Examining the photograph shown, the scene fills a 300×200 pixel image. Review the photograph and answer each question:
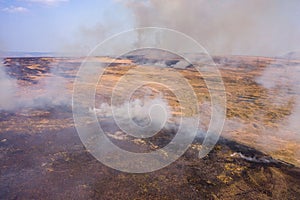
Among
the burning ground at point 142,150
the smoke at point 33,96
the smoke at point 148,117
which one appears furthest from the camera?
the smoke at point 33,96

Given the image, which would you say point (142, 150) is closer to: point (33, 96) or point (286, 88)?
point (33, 96)

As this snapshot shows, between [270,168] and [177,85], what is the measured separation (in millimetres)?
18376

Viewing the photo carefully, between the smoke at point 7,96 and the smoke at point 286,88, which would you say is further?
the smoke at point 7,96

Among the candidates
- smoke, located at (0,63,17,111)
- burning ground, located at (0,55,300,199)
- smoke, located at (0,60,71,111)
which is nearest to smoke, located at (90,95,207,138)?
burning ground, located at (0,55,300,199)

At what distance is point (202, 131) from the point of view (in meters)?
12.2

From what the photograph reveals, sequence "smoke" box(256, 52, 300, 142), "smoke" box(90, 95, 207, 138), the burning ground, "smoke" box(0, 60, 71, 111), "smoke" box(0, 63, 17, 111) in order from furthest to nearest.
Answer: "smoke" box(0, 60, 71, 111) < "smoke" box(0, 63, 17, 111) < "smoke" box(256, 52, 300, 142) < "smoke" box(90, 95, 207, 138) < the burning ground

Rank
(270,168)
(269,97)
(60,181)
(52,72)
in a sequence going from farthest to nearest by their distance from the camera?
(52,72)
(269,97)
(270,168)
(60,181)

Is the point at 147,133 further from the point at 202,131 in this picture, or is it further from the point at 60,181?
the point at 60,181

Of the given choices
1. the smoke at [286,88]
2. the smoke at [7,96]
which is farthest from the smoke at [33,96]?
the smoke at [286,88]

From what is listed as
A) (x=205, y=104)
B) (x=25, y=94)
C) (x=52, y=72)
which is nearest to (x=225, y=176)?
(x=205, y=104)

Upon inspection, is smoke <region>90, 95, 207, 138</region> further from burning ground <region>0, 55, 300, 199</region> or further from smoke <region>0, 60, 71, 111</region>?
smoke <region>0, 60, 71, 111</region>

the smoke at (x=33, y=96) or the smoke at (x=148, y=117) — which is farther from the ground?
the smoke at (x=148, y=117)

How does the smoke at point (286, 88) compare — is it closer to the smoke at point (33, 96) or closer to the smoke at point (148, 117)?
the smoke at point (148, 117)

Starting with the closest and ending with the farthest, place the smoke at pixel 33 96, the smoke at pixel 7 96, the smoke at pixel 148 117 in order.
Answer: the smoke at pixel 148 117 → the smoke at pixel 7 96 → the smoke at pixel 33 96
